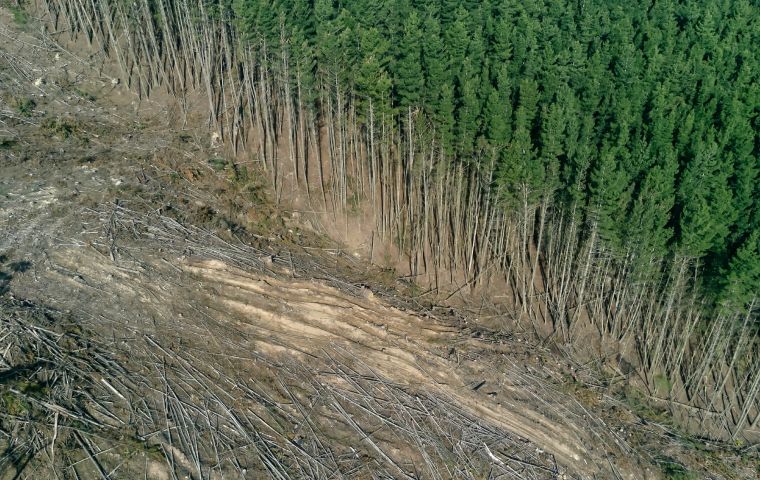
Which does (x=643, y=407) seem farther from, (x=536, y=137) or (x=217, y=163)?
(x=217, y=163)

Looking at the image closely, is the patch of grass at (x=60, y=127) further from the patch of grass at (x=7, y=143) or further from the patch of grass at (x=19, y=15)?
the patch of grass at (x=19, y=15)

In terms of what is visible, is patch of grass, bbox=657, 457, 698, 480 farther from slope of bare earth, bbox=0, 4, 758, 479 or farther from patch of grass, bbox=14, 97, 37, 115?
patch of grass, bbox=14, 97, 37, 115

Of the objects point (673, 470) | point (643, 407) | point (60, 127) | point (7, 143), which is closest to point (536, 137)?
point (643, 407)

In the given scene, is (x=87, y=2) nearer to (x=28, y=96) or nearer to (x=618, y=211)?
(x=28, y=96)

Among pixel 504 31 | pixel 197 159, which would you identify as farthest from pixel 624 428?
pixel 197 159

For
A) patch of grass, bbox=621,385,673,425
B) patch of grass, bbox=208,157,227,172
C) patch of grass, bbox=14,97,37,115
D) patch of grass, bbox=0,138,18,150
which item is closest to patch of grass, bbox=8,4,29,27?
patch of grass, bbox=14,97,37,115

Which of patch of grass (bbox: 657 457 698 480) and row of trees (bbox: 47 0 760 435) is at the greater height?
row of trees (bbox: 47 0 760 435)
